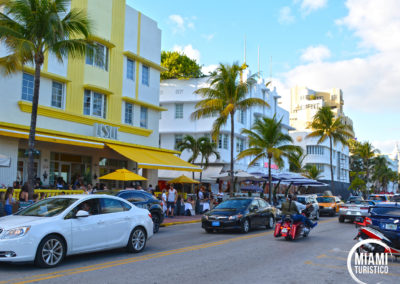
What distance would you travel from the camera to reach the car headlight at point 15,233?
25.7 feet

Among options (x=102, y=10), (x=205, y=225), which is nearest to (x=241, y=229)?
(x=205, y=225)

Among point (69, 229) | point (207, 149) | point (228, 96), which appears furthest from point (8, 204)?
point (207, 149)

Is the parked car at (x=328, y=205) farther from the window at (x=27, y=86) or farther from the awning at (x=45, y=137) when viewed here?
the window at (x=27, y=86)

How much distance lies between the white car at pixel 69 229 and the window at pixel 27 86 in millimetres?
11794

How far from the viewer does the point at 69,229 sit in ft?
28.3

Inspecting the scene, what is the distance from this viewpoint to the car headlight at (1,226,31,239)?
7820 millimetres

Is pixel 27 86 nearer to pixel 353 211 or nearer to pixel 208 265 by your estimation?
pixel 208 265

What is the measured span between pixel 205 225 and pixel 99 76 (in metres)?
12.7

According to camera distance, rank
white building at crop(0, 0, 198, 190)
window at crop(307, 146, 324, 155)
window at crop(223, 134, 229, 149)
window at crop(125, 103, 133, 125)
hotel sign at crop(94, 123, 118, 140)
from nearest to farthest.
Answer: white building at crop(0, 0, 198, 190) < hotel sign at crop(94, 123, 118, 140) < window at crop(125, 103, 133, 125) < window at crop(223, 134, 229, 149) < window at crop(307, 146, 324, 155)

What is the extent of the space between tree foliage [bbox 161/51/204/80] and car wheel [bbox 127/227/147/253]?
38681mm

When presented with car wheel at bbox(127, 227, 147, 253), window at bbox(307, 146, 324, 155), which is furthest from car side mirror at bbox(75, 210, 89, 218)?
window at bbox(307, 146, 324, 155)

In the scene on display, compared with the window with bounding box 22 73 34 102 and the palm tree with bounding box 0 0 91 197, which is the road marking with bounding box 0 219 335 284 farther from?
the window with bounding box 22 73 34 102

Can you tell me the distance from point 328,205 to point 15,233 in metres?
23.4

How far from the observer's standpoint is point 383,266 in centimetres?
916
